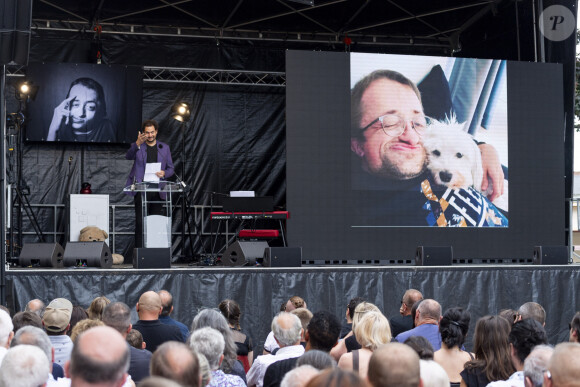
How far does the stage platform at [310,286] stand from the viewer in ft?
27.1

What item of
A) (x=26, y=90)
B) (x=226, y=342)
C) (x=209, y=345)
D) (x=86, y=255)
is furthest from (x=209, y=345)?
(x=26, y=90)

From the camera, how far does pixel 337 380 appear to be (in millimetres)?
1824

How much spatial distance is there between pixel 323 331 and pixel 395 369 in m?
1.98

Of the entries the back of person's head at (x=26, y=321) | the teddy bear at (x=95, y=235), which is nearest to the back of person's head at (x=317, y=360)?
the back of person's head at (x=26, y=321)

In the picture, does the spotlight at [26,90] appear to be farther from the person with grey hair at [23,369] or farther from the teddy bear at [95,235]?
the person with grey hair at [23,369]

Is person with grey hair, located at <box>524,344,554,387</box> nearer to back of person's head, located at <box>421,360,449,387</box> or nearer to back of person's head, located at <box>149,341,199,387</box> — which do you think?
back of person's head, located at <box>421,360,449,387</box>

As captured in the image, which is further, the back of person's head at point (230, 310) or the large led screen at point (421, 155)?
the large led screen at point (421, 155)

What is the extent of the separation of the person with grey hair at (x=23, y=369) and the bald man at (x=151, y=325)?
2.39m

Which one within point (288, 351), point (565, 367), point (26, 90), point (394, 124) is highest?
point (26, 90)

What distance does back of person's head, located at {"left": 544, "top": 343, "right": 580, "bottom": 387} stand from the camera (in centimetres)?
244

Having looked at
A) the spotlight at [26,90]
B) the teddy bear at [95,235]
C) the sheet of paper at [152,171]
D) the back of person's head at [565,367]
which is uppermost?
the spotlight at [26,90]

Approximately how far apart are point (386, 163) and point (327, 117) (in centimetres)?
100

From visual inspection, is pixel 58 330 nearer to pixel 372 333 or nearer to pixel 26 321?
pixel 26 321

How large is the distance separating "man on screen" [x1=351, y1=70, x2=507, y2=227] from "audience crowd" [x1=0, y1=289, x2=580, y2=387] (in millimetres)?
3827
